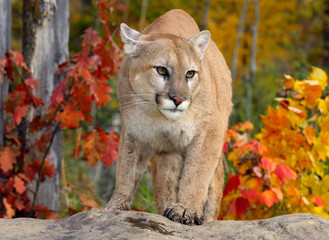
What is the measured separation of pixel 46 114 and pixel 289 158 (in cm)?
267

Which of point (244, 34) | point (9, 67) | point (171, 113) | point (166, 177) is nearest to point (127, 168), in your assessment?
point (166, 177)

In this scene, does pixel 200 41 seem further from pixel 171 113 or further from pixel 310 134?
pixel 310 134

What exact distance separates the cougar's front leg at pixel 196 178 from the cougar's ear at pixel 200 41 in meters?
0.68

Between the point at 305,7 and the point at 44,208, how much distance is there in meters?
20.0

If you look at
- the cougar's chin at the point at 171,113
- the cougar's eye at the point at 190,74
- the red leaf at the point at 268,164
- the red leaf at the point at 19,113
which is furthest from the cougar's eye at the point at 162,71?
the red leaf at the point at 19,113

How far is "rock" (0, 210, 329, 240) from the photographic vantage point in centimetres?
322

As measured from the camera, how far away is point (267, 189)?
5.02m

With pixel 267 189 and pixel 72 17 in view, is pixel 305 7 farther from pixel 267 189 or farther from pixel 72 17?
pixel 267 189

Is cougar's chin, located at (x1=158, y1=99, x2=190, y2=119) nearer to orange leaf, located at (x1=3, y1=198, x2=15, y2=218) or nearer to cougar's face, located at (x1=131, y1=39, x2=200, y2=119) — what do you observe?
cougar's face, located at (x1=131, y1=39, x2=200, y2=119)

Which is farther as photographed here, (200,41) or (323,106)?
(323,106)

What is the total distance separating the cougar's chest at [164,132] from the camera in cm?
411

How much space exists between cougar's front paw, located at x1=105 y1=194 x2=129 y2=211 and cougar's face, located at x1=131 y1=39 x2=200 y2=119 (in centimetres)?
80

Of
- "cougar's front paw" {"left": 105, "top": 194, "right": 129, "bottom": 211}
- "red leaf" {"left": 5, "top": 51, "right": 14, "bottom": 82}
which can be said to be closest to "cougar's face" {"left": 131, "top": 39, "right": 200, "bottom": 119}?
"cougar's front paw" {"left": 105, "top": 194, "right": 129, "bottom": 211}

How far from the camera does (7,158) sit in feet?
16.9
